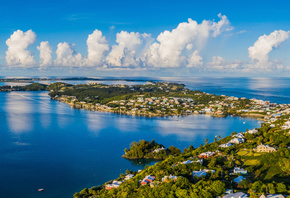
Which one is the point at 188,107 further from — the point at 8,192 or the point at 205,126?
the point at 8,192

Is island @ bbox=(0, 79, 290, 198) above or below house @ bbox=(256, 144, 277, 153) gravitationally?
below

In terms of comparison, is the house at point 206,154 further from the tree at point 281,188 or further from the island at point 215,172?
the tree at point 281,188

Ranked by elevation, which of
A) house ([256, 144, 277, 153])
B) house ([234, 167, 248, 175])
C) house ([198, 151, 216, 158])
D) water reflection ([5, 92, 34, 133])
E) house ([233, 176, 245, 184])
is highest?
house ([256, 144, 277, 153])

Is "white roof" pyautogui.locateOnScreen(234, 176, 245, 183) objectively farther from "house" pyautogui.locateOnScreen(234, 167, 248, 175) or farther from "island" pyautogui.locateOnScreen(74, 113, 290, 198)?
"house" pyautogui.locateOnScreen(234, 167, 248, 175)

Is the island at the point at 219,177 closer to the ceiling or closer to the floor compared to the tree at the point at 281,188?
closer to the floor

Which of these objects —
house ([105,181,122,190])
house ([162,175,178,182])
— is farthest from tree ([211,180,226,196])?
house ([105,181,122,190])

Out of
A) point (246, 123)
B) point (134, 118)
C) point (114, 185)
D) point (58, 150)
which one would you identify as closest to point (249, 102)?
point (246, 123)

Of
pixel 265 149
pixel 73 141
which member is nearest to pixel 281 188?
pixel 265 149

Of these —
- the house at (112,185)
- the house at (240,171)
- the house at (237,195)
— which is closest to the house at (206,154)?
the house at (240,171)

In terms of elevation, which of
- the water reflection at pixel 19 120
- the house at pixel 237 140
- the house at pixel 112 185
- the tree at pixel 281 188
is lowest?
the water reflection at pixel 19 120
